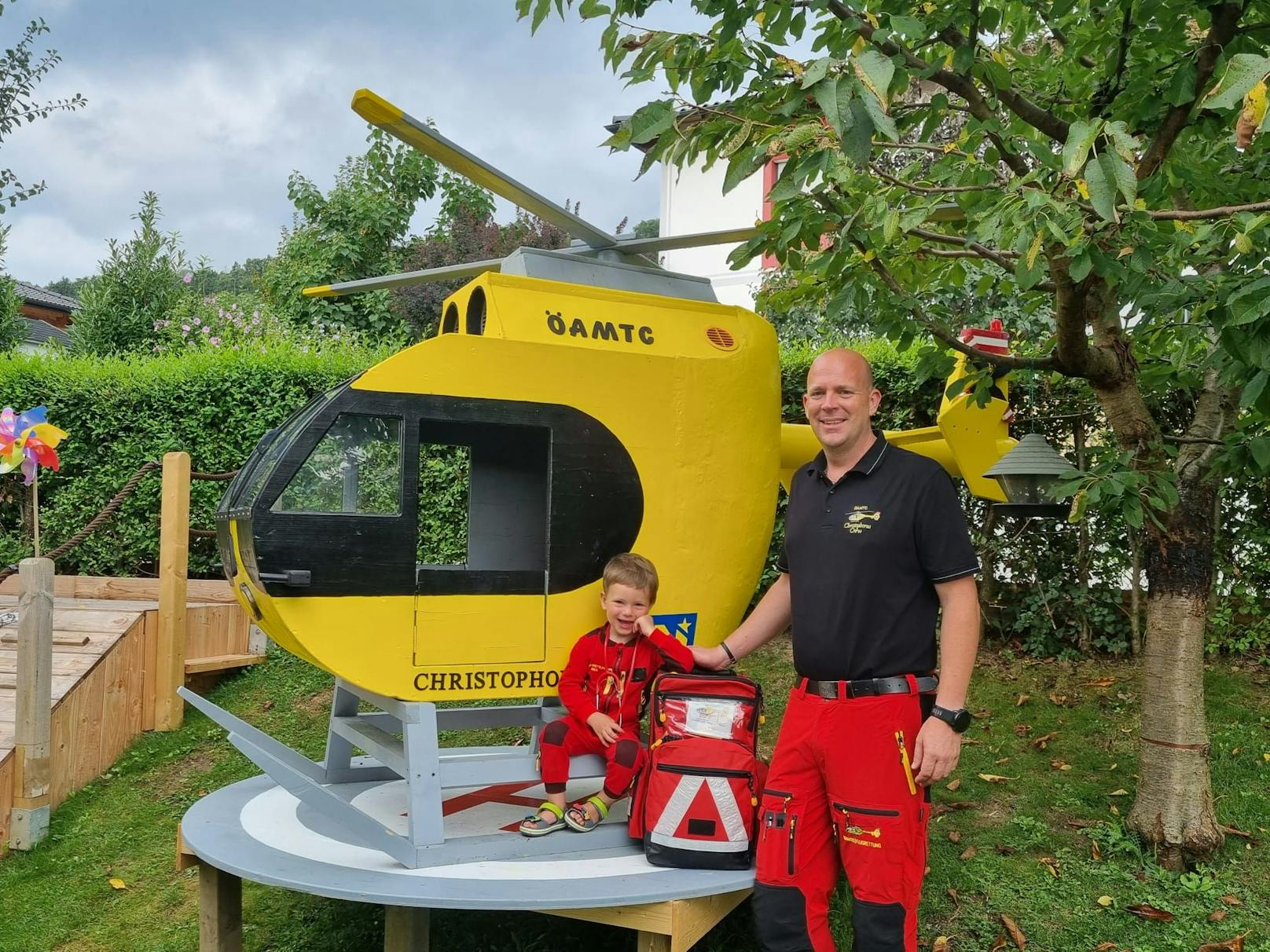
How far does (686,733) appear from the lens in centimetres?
355

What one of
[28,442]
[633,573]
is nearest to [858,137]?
[633,573]

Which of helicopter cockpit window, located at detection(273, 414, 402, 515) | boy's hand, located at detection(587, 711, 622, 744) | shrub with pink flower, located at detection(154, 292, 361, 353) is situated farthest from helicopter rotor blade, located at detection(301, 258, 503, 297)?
shrub with pink flower, located at detection(154, 292, 361, 353)

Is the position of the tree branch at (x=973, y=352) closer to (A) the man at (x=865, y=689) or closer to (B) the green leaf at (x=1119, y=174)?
(A) the man at (x=865, y=689)

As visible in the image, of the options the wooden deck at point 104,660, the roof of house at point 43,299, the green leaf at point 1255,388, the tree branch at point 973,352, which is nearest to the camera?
the green leaf at point 1255,388

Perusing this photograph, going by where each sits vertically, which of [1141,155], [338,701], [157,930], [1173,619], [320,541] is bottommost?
[157,930]

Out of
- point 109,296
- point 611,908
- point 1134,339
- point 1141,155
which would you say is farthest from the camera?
point 109,296

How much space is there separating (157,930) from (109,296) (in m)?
14.2

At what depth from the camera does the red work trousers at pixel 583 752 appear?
368 cm

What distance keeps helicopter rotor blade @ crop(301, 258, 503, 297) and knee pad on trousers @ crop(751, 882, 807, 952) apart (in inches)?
102

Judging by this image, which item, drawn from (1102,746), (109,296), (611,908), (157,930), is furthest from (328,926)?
(109,296)

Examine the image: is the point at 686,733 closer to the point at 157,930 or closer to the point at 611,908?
the point at 611,908

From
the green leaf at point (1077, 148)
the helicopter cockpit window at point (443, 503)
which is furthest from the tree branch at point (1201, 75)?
the helicopter cockpit window at point (443, 503)

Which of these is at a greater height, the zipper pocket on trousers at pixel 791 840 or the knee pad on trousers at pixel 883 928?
the zipper pocket on trousers at pixel 791 840

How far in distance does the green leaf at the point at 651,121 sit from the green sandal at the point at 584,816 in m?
2.28
